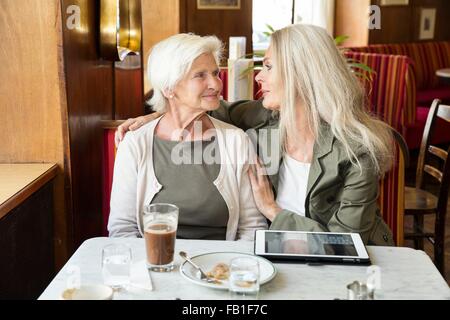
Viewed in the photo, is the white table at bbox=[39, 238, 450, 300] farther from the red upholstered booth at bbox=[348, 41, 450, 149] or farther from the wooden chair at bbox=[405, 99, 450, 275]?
the red upholstered booth at bbox=[348, 41, 450, 149]

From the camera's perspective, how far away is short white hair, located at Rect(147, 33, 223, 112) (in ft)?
6.91

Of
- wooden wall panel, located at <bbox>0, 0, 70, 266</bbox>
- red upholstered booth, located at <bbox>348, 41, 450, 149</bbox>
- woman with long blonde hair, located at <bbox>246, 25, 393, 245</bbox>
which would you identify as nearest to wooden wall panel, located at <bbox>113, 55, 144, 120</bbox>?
wooden wall panel, located at <bbox>0, 0, 70, 266</bbox>

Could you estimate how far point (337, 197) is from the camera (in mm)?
2057

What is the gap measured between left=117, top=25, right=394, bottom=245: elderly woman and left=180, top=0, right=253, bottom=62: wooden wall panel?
3519 mm

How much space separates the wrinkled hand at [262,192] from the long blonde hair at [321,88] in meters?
0.18

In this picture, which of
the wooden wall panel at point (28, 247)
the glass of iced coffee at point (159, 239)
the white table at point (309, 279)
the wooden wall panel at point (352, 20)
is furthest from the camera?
the wooden wall panel at point (352, 20)

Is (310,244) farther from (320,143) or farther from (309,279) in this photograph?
(320,143)

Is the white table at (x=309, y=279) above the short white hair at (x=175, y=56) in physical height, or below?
below

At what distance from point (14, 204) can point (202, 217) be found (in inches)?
23.7

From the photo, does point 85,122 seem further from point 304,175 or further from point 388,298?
point 388,298

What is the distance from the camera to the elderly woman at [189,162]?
6.80ft

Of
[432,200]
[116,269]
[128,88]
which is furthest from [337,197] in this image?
[128,88]

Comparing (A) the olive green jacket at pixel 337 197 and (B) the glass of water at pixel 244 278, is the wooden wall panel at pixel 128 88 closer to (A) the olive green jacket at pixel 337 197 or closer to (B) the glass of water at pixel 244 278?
(A) the olive green jacket at pixel 337 197

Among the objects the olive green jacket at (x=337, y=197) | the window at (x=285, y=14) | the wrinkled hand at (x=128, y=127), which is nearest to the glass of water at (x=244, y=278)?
the olive green jacket at (x=337, y=197)
